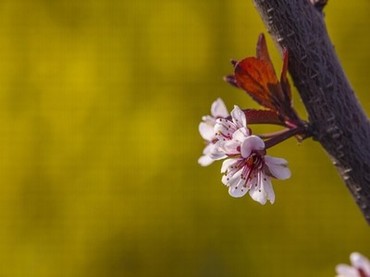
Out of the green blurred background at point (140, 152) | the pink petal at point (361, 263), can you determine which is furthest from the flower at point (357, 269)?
the green blurred background at point (140, 152)

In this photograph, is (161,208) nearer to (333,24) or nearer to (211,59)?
(211,59)

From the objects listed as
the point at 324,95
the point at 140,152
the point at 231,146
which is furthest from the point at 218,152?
the point at 140,152

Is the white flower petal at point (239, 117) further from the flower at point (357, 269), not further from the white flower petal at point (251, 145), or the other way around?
the flower at point (357, 269)

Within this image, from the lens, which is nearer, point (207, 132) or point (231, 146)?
point (231, 146)

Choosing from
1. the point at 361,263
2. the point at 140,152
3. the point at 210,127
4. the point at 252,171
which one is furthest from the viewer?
the point at 140,152

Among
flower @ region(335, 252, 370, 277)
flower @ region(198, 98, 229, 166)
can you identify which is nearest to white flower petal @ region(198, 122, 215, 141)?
flower @ region(198, 98, 229, 166)

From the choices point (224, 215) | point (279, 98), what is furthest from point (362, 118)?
point (224, 215)

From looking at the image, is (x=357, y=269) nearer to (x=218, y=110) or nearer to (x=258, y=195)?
(x=258, y=195)
